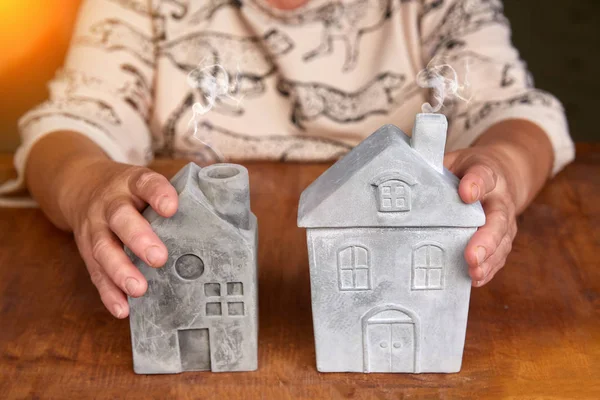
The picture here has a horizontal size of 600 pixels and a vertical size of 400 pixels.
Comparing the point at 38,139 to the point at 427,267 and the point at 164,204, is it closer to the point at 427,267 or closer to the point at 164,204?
the point at 164,204

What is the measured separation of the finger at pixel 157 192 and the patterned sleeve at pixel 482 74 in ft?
1.72

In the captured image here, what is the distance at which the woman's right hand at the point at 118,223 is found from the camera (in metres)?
0.73

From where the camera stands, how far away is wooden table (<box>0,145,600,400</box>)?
758mm

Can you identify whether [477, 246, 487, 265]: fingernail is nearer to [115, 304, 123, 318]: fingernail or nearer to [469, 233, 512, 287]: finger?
[469, 233, 512, 287]: finger

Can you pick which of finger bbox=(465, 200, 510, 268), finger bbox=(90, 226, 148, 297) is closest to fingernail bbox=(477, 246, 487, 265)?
finger bbox=(465, 200, 510, 268)

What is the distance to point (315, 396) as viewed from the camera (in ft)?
2.45

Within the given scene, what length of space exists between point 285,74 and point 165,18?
226 mm

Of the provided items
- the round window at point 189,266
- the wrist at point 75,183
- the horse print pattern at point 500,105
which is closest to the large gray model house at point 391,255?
the round window at point 189,266

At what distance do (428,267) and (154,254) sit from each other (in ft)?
0.90

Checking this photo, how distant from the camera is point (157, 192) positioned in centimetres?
73

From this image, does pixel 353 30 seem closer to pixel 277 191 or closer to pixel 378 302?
pixel 277 191

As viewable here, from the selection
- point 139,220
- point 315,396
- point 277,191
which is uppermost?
point 139,220

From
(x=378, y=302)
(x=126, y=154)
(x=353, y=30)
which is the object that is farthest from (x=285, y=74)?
(x=378, y=302)

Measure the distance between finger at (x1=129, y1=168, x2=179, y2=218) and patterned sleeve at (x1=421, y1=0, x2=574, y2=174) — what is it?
20.6 inches
